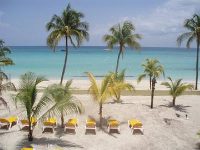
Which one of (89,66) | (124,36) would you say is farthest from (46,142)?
(89,66)

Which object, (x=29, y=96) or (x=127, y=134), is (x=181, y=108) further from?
(x=29, y=96)

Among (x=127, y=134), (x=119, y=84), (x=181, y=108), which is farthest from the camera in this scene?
(x=181, y=108)

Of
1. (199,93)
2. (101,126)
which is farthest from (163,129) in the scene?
(199,93)

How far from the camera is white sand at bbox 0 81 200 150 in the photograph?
611 inches

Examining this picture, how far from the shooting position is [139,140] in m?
16.5

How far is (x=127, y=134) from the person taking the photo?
17328mm

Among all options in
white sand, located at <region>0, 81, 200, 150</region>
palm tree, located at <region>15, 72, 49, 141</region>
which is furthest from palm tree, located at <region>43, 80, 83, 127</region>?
white sand, located at <region>0, 81, 200, 150</region>

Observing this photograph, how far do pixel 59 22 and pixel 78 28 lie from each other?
149 cm

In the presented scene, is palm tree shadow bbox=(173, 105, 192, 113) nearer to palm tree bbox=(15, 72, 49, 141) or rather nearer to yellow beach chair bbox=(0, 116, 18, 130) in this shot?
palm tree bbox=(15, 72, 49, 141)

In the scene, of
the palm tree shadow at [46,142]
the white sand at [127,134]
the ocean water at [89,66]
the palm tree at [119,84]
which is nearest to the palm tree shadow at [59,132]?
the white sand at [127,134]

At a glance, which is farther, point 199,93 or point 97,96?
point 199,93

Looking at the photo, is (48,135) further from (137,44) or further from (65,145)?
(137,44)

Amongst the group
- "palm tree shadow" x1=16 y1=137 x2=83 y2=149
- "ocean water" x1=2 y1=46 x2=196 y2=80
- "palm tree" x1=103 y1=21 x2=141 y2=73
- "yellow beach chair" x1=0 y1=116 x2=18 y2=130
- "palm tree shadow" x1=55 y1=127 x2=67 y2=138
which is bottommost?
"palm tree shadow" x1=16 y1=137 x2=83 y2=149

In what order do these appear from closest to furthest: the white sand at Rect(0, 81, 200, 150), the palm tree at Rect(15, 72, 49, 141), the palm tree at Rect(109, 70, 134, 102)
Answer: the palm tree at Rect(15, 72, 49, 141)
the white sand at Rect(0, 81, 200, 150)
the palm tree at Rect(109, 70, 134, 102)
